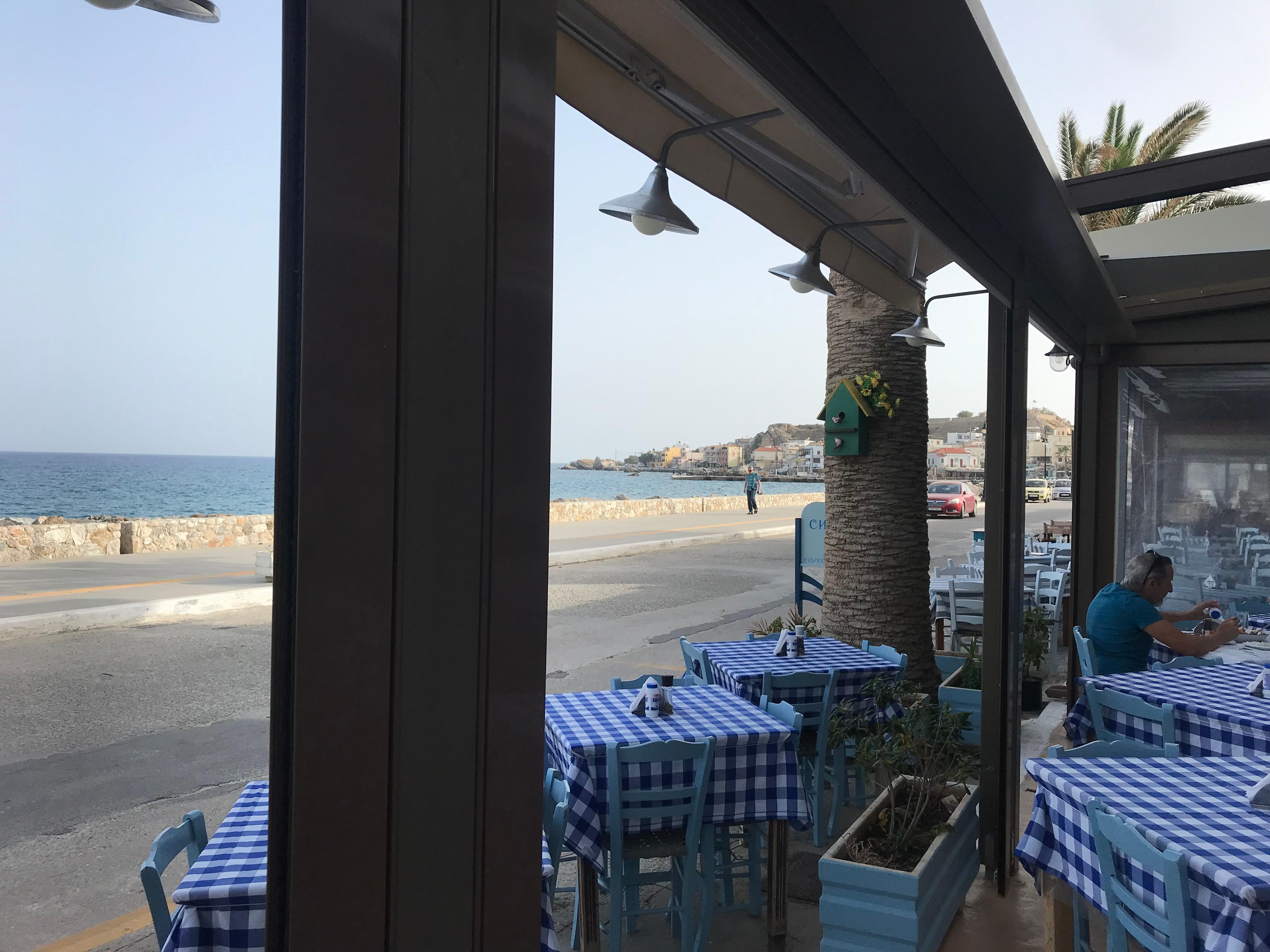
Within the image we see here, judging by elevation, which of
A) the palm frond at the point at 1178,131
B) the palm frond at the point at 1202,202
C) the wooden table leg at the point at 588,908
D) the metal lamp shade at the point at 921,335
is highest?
the palm frond at the point at 1178,131

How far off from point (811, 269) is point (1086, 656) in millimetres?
2616

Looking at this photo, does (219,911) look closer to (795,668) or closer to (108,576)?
(108,576)

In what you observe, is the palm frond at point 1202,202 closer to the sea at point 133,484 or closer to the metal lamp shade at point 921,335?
the metal lamp shade at point 921,335

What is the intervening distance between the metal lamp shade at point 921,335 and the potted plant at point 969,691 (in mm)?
2009

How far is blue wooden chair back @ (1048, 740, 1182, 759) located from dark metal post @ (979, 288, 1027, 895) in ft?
2.46

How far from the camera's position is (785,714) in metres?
3.56

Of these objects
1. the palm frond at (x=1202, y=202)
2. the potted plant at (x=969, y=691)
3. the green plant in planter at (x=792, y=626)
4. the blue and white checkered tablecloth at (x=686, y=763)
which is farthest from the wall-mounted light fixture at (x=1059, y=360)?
the palm frond at (x=1202, y=202)

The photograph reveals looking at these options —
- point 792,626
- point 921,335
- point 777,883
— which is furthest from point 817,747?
point 921,335

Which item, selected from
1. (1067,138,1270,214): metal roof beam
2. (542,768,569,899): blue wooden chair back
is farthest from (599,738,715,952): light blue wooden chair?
(1067,138,1270,214): metal roof beam

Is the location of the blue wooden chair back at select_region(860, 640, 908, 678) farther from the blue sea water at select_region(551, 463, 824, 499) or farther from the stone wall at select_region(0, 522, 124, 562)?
the blue sea water at select_region(551, 463, 824, 499)

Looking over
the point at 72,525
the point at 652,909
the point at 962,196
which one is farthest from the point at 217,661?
the point at 962,196

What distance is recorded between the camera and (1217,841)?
2.25 m

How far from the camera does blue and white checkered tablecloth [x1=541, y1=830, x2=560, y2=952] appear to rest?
1.92 m

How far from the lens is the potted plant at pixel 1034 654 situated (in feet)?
21.1
